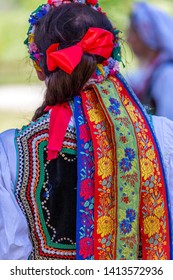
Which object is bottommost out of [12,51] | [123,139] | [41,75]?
[123,139]

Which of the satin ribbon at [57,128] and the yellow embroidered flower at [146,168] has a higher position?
the satin ribbon at [57,128]

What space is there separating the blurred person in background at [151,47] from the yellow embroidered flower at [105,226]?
2483 mm

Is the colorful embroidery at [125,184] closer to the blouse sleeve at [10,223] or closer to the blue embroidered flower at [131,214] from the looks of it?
the blue embroidered flower at [131,214]

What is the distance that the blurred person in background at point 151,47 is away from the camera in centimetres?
500

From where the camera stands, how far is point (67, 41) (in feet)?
8.27

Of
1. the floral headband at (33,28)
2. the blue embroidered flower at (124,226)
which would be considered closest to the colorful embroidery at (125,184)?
the blue embroidered flower at (124,226)

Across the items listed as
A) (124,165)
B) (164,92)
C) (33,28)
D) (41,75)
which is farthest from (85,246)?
(164,92)

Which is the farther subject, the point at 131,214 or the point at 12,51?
the point at 12,51

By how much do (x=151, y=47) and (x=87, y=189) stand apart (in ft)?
9.75

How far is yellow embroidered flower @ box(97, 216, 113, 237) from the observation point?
8.11ft

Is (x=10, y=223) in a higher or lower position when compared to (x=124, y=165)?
lower

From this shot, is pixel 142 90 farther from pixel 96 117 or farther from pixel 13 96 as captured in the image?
pixel 13 96

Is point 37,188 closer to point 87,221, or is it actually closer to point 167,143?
point 87,221

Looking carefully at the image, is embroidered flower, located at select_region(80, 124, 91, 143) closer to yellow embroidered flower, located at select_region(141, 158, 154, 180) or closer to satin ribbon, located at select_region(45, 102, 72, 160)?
satin ribbon, located at select_region(45, 102, 72, 160)
